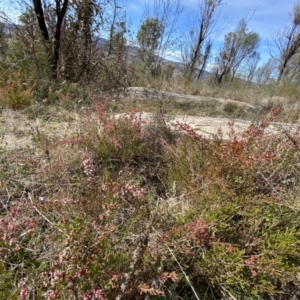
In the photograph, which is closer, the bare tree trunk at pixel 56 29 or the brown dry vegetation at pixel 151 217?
the brown dry vegetation at pixel 151 217

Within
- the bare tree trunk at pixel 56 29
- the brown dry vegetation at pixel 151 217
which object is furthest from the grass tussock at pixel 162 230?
the bare tree trunk at pixel 56 29

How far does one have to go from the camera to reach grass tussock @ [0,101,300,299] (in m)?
0.80

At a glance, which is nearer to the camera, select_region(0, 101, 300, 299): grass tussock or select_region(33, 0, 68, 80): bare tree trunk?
select_region(0, 101, 300, 299): grass tussock

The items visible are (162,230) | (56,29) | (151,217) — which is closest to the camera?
(151,217)

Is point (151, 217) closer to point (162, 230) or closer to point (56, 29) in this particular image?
point (162, 230)

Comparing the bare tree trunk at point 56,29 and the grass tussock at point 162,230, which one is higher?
the bare tree trunk at point 56,29

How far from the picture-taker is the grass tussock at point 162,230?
0.80m

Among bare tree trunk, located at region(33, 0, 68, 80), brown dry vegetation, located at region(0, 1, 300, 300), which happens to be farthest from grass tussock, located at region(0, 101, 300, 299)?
bare tree trunk, located at region(33, 0, 68, 80)

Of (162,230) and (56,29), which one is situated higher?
(56,29)

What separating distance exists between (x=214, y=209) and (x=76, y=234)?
2.39 ft

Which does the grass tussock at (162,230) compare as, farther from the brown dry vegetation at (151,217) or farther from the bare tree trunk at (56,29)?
the bare tree trunk at (56,29)

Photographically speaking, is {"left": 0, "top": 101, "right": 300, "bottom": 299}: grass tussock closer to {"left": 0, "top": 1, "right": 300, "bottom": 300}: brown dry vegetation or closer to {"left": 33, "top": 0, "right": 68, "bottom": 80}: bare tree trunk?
{"left": 0, "top": 1, "right": 300, "bottom": 300}: brown dry vegetation

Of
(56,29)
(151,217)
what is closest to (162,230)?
(151,217)

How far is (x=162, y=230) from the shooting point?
3.84 feet
